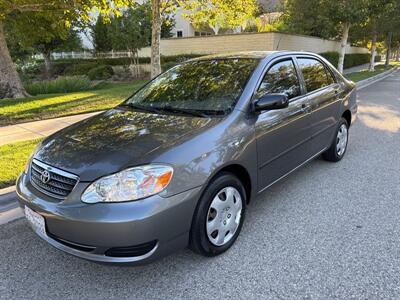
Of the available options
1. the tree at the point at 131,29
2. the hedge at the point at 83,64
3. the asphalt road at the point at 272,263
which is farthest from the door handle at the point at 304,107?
the hedge at the point at 83,64

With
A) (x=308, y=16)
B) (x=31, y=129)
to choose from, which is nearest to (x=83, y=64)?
(x=308, y=16)

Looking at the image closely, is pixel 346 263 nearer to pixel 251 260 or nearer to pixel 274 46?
pixel 251 260

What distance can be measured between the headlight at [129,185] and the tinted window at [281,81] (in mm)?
1439

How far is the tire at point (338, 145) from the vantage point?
4.97 m

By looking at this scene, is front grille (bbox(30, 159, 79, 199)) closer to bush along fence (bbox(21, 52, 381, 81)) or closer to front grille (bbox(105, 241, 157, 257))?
front grille (bbox(105, 241, 157, 257))

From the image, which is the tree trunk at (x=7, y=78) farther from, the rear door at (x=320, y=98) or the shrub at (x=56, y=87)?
the rear door at (x=320, y=98)

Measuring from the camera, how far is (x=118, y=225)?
225cm

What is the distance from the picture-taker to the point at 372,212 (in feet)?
11.9

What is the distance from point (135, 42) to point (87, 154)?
22860 mm

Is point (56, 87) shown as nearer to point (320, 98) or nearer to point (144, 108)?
point (144, 108)

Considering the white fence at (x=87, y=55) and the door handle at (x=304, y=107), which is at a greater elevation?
the white fence at (x=87, y=55)

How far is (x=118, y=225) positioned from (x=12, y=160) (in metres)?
3.47

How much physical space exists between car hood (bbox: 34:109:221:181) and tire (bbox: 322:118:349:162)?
106 inches

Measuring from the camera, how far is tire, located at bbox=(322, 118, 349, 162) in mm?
4973
